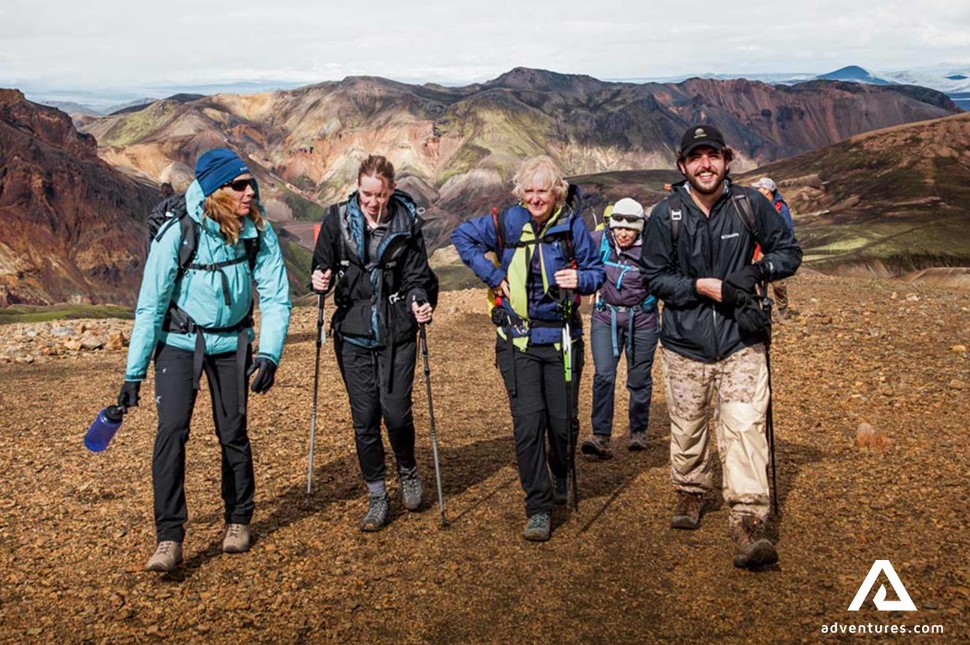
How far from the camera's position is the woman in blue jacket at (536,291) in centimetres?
732

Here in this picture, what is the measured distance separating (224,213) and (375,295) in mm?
1464

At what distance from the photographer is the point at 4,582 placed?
22.2 feet

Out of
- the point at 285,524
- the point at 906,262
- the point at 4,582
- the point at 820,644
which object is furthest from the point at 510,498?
the point at 906,262

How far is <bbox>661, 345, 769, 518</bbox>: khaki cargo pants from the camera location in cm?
678

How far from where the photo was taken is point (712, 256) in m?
6.88

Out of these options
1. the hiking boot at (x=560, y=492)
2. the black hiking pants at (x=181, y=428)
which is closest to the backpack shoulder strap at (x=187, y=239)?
the black hiking pants at (x=181, y=428)

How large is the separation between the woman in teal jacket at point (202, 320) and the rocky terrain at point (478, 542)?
2.81ft

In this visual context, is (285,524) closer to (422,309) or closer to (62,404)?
(422,309)

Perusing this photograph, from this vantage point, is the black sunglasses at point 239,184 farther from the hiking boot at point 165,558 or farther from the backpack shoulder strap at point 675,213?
the backpack shoulder strap at point 675,213

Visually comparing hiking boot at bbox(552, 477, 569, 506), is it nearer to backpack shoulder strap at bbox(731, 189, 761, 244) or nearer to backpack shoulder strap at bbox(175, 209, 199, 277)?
backpack shoulder strap at bbox(731, 189, 761, 244)

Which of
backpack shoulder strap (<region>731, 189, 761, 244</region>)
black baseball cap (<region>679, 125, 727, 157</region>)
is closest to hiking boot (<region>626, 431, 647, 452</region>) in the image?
backpack shoulder strap (<region>731, 189, 761, 244</region>)

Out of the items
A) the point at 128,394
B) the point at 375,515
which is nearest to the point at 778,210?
the point at 375,515

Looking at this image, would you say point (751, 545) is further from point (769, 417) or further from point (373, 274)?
point (373, 274)

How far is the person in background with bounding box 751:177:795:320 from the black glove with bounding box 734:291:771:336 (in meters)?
4.48
